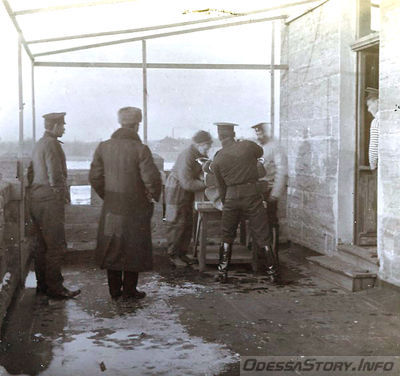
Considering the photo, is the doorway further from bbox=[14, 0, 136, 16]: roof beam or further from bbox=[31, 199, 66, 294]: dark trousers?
bbox=[31, 199, 66, 294]: dark trousers

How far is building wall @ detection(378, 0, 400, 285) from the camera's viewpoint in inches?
247

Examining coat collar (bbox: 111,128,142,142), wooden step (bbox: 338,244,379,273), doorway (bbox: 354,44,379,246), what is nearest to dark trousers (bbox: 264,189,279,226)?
wooden step (bbox: 338,244,379,273)

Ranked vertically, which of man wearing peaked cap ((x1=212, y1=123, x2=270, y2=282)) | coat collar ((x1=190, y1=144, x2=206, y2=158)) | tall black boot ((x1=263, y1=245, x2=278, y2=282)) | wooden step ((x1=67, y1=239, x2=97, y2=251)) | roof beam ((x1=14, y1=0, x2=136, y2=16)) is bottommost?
wooden step ((x1=67, y1=239, x2=97, y2=251))

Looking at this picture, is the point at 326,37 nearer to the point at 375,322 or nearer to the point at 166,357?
the point at 375,322

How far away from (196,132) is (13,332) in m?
3.81

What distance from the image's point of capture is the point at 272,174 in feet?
27.5

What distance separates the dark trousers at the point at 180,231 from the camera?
832 cm

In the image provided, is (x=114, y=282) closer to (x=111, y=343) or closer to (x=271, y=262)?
(x=111, y=343)

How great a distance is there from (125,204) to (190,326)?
1.44 meters

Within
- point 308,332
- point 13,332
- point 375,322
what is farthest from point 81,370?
point 375,322

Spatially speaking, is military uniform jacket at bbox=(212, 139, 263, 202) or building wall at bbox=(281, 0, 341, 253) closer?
military uniform jacket at bbox=(212, 139, 263, 202)

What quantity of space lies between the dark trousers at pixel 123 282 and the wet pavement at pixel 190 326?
0.42 ft

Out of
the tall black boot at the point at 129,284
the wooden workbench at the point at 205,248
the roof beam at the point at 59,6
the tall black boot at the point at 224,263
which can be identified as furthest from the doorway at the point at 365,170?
the roof beam at the point at 59,6

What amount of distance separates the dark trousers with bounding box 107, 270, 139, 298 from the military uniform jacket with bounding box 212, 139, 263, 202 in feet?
5.31
